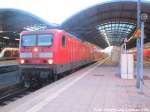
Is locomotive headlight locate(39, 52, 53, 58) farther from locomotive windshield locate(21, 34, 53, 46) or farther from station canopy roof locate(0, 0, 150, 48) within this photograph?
station canopy roof locate(0, 0, 150, 48)

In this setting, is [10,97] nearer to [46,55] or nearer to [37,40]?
[46,55]

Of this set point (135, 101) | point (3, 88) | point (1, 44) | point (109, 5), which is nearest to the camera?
point (135, 101)

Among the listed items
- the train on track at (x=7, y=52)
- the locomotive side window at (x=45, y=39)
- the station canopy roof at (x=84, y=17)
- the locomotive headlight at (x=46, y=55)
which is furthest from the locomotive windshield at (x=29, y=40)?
the station canopy roof at (x=84, y=17)

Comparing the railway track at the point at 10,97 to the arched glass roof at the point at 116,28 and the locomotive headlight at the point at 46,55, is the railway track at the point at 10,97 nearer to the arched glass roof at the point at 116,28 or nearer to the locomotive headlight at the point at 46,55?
the locomotive headlight at the point at 46,55

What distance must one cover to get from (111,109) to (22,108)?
238cm

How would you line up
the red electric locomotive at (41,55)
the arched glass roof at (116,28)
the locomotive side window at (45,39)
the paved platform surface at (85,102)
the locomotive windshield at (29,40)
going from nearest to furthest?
the paved platform surface at (85,102)
the red electric locomotive at (41,55)
the locomotive side window at (45,39)
the locomotive windshield at (29,40)
the arched glass roof at (116,28)

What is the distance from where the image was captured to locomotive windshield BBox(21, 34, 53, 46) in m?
17.9

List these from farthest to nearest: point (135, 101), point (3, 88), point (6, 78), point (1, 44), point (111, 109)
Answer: point (1, 44) < point (6, 78) < point (3, 88) < point (135, 101) < point (111, 109)

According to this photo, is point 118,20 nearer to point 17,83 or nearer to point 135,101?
point 17,83

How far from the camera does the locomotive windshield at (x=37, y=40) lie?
17.9 m

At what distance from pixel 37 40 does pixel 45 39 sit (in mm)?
473

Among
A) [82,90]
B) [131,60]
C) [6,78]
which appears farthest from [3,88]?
[131,60]

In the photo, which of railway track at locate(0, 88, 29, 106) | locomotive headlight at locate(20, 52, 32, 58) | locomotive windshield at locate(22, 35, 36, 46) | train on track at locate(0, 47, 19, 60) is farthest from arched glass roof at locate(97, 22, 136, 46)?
railway track at locate(0, 88, 29, 106)

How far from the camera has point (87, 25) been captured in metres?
44.7
